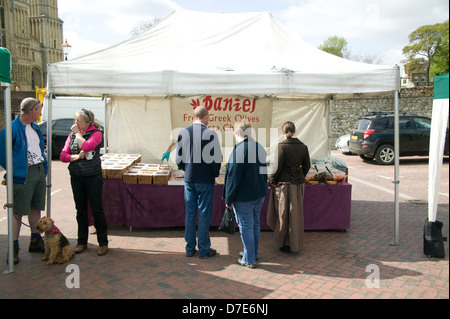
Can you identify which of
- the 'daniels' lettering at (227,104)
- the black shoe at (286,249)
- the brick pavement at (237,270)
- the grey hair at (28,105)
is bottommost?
the brick pavement at (237,270)

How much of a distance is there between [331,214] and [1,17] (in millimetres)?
68714

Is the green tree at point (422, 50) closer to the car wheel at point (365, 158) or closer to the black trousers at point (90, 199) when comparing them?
the car wheel at point (365, 158)

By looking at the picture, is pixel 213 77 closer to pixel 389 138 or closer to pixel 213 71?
pixel 213 71

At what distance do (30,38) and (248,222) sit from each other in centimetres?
7320

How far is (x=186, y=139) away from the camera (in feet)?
14.9

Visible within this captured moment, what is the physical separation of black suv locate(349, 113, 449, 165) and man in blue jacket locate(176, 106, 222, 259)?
11077 millimetres

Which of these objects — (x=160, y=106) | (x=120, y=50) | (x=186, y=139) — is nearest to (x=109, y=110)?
(x=160, y=106)

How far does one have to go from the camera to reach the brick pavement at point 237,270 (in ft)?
12.3

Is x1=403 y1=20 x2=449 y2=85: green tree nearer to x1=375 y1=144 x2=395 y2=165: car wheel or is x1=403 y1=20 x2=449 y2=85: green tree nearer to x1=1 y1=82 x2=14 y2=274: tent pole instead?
x1=375 y1=144 x2=395 y2=165: car wheel

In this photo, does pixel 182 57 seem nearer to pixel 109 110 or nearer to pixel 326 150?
pixel 109 110

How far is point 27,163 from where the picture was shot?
4.47 m

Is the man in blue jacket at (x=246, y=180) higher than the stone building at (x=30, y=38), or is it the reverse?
the stone building at (x=30, y=38)

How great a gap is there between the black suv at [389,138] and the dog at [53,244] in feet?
40.1

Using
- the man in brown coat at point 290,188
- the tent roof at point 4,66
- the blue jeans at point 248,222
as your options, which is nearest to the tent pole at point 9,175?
the tent roof at point 4,66
